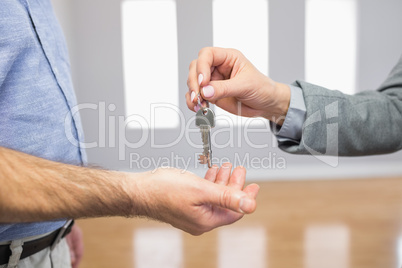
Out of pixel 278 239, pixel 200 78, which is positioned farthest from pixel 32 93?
pixel 278 239

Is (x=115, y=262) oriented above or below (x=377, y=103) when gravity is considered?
below

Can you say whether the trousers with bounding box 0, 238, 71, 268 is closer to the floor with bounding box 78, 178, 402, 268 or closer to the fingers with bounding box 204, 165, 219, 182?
the fingers with bounding box 204, 165, 219, 182

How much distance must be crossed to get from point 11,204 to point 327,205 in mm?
3423

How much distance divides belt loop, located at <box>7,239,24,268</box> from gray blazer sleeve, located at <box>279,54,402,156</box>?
88 cm

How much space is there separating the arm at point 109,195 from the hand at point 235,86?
37 centimetres

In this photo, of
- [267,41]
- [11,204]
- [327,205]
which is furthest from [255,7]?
[11,204]

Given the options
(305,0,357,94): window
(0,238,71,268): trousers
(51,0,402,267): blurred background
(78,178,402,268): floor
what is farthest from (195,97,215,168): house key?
(305,0,357,94): window

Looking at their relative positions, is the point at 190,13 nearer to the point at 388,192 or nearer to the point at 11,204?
the point at 388,192

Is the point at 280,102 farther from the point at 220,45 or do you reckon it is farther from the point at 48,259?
the point at 220,45

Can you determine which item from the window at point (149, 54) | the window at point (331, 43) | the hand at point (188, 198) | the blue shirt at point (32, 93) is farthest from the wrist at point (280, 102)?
the window at point (331, 43)

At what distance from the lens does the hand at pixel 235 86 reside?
1.23 meters

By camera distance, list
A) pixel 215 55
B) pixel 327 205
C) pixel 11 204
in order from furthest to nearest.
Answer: pixel 327 205, pixel 215 55, pixel 11 204

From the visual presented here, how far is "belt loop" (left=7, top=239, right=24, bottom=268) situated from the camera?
3.36 ft

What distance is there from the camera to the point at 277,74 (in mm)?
4676
